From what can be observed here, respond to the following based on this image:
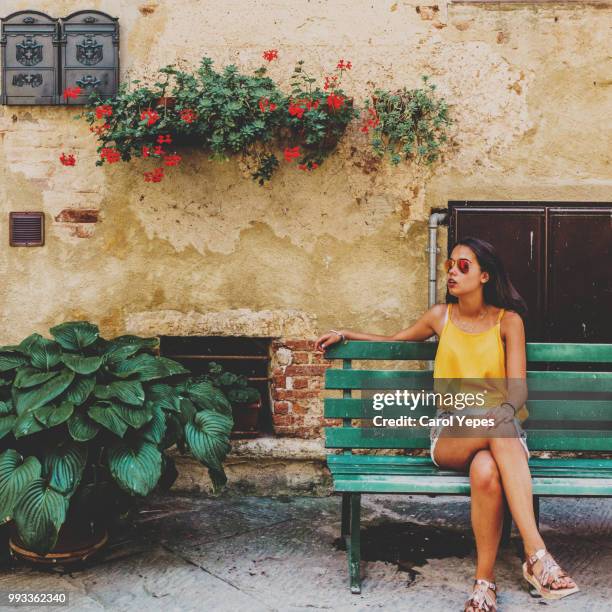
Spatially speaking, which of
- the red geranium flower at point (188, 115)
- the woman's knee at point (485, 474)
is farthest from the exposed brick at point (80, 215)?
the woman's knee at point (485, 474)

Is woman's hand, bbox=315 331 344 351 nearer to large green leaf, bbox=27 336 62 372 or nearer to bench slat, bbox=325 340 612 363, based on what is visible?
bench slat, bbox=325 340 612 363

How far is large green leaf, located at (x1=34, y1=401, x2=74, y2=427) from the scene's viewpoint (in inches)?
110

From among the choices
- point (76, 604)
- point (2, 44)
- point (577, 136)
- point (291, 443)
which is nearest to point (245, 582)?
point (76, 604)

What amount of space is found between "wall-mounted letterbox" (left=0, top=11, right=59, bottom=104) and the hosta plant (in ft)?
4.91

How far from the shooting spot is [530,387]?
11.0ft

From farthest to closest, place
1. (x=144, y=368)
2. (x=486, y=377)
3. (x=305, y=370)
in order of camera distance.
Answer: (x=305, y=370), (x=144, y=368), (x=486, y=377)

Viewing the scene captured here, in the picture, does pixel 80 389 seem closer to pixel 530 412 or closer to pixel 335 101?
pixel 335 101

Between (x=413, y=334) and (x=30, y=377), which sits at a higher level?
(x=413, y=334)

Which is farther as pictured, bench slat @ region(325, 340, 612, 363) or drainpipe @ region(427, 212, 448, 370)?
drainpipe @ region(427, 212, 448, 370)

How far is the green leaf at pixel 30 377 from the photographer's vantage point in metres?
2.96

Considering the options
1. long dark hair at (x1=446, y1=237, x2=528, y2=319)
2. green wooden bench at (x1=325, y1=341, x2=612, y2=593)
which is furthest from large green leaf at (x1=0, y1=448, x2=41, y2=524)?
long dark hair at (x1=446, y1=237, x2=528, y2=319)

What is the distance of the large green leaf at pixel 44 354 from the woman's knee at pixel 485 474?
1.85m

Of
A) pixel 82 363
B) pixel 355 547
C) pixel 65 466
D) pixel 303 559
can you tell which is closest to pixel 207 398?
pixel 82 363

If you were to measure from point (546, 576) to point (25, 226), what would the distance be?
320 centimetres
